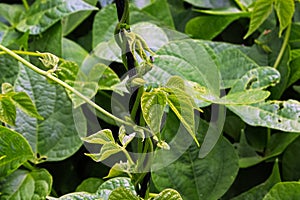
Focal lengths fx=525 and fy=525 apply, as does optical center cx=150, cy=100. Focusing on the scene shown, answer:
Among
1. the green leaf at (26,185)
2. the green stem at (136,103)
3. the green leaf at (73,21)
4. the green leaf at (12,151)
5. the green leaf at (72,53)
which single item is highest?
the green stem at (136,103)

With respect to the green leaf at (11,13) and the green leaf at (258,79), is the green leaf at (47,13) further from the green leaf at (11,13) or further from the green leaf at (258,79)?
the green leaf at (258,79)

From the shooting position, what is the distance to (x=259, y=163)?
0.59m

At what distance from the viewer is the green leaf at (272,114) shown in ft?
1.72

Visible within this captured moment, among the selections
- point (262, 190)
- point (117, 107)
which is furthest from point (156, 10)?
point (262, 190)

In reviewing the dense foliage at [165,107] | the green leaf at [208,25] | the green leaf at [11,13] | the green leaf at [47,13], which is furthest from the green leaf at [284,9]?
the green leaf at [11,13]

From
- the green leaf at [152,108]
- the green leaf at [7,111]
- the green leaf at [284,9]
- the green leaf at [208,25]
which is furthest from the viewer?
the green leaf at [208,25]

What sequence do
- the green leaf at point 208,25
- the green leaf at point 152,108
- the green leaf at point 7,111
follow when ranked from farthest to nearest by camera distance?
the green leaf at point 208,25 → the green leaf at point 7,111 → the green leaf at point 152,108

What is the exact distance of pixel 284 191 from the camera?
1.52ft

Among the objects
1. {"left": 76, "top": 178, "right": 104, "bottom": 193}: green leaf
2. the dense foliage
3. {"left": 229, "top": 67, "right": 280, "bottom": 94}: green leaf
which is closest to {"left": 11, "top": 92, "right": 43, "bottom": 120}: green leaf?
the dense foliage

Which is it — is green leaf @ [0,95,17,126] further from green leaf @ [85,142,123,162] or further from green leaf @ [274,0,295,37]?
green leaf @ [274,0,295,37]

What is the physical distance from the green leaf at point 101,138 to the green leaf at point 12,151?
15 centimetres

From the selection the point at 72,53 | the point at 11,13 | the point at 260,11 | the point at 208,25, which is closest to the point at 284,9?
the point at 260,11

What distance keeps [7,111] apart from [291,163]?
0.30 m

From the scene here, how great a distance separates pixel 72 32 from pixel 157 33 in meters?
0.17
